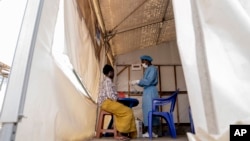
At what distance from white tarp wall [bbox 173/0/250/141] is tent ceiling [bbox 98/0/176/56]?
2.60m

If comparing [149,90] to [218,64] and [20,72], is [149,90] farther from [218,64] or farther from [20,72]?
[20,72]

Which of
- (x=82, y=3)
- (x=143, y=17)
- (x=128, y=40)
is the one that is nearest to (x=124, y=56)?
(x=128, y=40)

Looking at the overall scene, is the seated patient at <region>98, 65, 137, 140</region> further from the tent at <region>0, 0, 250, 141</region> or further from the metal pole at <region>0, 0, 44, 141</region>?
the metal pole at <region>0, 0, 44, 141</region>

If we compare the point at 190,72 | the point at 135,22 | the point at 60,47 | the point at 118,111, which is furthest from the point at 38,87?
the point at 135,22

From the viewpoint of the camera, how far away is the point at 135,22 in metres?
4.72

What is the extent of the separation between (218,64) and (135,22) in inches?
147

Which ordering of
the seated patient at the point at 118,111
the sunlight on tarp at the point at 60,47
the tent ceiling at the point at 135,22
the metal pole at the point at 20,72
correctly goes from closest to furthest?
the metal pole at the point at 20,72
the sunlight on tarp at the point at 60,47
the seated patient at the point at 118,111
the tent ceiling at the point at 135,22

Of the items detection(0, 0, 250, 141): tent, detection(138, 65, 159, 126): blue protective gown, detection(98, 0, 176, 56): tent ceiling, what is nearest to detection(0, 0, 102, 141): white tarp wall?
detection(0, 0, 250, 141): tent

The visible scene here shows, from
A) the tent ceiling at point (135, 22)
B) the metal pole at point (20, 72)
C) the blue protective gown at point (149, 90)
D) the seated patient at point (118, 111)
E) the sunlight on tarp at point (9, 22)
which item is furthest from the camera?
the tent ceiling at point (135, 22)

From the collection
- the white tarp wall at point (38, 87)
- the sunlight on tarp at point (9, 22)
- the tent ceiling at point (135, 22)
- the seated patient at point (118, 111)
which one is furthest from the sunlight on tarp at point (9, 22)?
the tent ceiling at point (135, 22)

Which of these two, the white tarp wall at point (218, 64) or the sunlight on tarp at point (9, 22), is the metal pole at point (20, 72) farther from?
the white tarp wall at point (218, 64)

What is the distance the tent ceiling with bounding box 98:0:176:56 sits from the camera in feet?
12.9

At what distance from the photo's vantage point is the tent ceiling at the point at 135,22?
395cm

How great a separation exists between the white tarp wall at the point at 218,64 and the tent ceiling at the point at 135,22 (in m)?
2.60
